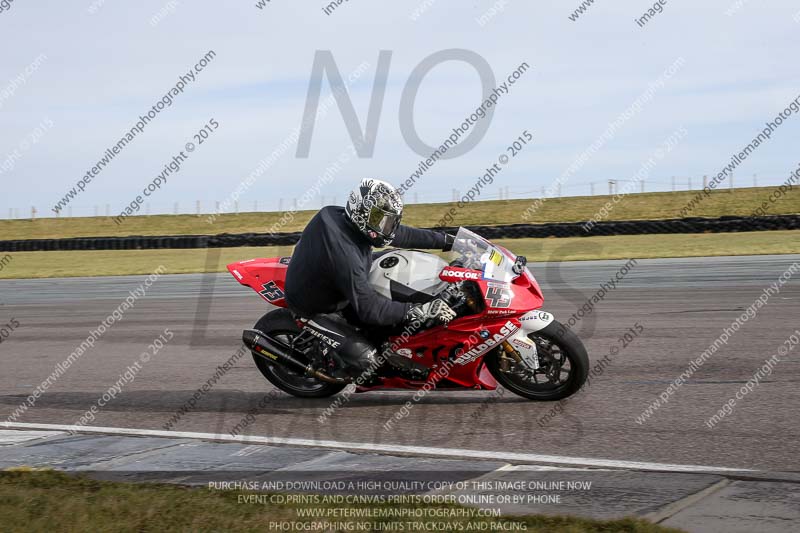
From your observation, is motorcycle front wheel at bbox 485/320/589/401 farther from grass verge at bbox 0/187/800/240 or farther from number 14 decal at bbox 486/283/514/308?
grass verge at bbox 0/187/800/240

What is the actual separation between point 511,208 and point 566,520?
50.0m

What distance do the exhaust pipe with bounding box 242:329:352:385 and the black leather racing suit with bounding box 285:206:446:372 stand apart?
33 cm

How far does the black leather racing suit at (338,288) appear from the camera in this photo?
6637mm

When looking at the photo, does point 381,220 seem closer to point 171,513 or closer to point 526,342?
point 526,342

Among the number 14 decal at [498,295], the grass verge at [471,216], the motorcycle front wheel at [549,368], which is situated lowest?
the grass verge at [471,216]

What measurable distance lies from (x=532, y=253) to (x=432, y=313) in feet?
70.6

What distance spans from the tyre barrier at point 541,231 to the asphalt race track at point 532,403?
1499 cm

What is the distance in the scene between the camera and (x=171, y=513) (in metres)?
4.41

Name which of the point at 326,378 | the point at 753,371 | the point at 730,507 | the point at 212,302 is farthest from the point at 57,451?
the point at 212,302

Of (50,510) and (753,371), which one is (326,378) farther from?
(753,371)

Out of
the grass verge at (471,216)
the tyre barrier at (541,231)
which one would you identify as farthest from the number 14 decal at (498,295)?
the grass verge at (471,216)

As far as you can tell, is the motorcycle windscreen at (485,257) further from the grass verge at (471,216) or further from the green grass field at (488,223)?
the grass verge at (471,216)

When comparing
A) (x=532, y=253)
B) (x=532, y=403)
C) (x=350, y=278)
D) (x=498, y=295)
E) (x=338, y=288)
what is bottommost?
(x=532, y=253)

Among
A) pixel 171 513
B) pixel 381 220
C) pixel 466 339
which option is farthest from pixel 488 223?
pixel 171 513
